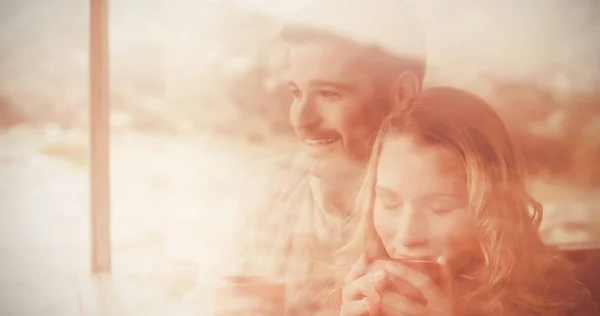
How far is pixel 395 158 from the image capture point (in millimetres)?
2736

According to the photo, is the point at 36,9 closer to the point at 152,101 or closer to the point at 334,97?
the point at 152,101

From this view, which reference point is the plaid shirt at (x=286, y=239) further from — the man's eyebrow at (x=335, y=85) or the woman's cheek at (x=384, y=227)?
the man's eyebrow at (x=335, y=85)

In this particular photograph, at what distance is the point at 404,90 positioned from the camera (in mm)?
2791

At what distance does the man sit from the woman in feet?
0.31

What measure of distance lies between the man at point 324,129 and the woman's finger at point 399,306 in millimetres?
268

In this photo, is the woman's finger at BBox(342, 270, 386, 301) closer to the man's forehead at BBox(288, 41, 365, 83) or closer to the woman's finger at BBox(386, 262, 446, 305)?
the woman's finger at BBox(386, 262, 446, 305)

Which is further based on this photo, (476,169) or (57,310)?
(476,169)

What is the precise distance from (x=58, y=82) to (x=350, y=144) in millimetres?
1247

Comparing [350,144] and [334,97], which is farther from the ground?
[334,97]

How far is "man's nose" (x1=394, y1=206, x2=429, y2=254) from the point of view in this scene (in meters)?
2.70

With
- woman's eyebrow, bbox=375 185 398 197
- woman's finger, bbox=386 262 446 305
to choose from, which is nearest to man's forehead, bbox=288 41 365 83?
woman's eyebrow, bbox=375 185 398 197

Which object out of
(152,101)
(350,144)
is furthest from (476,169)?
(152,101)

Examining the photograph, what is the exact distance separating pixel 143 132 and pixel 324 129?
766 mm

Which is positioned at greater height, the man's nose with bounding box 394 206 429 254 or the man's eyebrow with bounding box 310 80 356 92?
the man's eyebrow with bounding box 310 80 356 92
